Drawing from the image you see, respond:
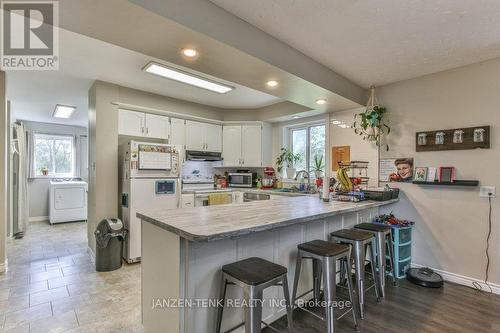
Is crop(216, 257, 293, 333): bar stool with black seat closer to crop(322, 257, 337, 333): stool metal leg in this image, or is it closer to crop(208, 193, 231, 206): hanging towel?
crop(322, 257, 337, 333): stool metal leg

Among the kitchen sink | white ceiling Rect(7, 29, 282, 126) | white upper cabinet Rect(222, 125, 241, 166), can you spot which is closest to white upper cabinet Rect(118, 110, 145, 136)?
white ceiling Rect(7, 29, 282, 126)

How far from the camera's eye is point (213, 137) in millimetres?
4895

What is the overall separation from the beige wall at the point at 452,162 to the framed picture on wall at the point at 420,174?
74mm

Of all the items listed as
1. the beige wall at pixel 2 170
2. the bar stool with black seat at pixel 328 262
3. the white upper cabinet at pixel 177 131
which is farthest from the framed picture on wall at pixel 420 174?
the beige wall at pixel 2 170

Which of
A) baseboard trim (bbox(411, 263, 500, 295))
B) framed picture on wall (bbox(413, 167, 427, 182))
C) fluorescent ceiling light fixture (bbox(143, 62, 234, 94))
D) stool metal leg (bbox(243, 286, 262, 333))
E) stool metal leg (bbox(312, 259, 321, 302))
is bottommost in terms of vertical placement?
baseboard trim (bbox(411, 263, 500, 295))

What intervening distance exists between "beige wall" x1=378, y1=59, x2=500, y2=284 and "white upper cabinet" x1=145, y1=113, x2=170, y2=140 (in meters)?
3.42

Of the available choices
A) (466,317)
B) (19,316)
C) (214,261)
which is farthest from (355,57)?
(19,316)

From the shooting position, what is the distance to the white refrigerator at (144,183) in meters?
3.36

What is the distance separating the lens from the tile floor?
2.07m

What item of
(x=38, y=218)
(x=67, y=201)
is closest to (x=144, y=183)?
(x=67, y=201)

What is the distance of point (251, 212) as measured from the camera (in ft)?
6.63

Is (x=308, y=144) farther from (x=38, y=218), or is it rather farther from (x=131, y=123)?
(x=38, y=218)

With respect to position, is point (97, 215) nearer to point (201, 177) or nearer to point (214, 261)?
point (201, 177)

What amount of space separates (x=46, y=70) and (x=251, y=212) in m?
3.16
